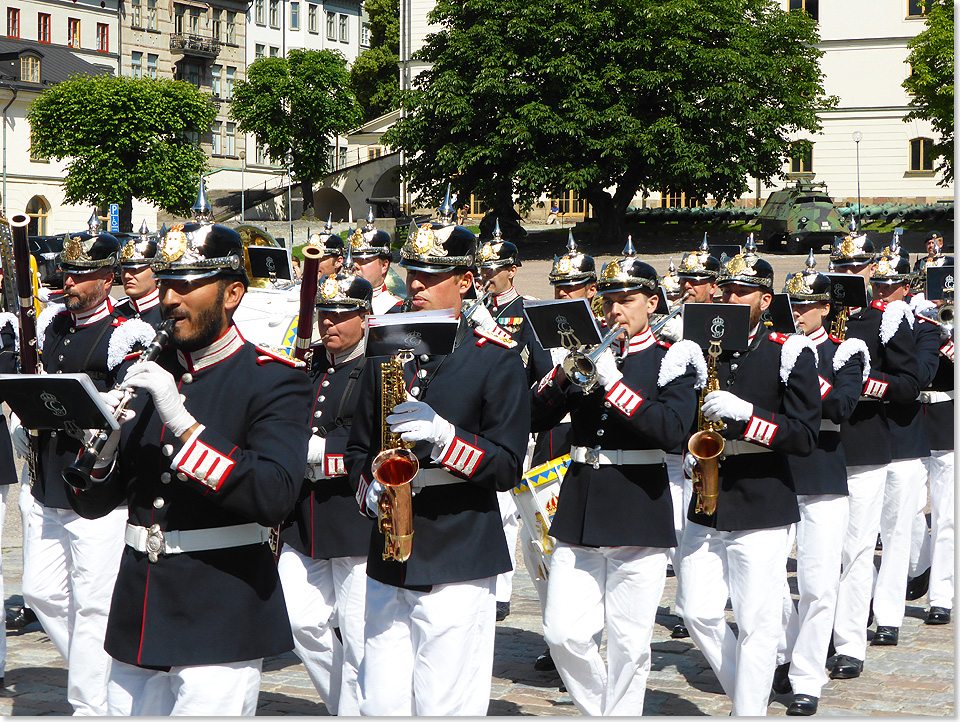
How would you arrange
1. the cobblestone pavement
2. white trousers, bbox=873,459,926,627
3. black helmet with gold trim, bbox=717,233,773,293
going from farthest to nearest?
white trousers, bbox=873,459,926,627 < the cobblestone pavement < black helmet with gold trim, bbox=717,233,773,293

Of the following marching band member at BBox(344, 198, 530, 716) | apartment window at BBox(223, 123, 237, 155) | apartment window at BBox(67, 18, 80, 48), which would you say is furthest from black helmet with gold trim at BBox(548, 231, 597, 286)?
apartment window at BBox(223, 123, 237, 155)

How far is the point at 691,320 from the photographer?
6.62 m

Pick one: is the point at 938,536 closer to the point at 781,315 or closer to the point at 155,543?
the point at 781,315

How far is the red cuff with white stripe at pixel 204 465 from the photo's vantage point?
405 cm

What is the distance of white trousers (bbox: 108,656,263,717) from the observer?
13.9 ft

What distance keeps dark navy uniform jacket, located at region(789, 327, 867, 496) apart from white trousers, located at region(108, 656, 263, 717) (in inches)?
149

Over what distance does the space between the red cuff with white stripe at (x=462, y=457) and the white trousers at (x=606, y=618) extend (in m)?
1.67

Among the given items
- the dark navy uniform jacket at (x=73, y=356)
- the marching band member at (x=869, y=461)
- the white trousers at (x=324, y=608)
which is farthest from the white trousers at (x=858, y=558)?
the dark navy uniform jacket at (x=73, y=356)

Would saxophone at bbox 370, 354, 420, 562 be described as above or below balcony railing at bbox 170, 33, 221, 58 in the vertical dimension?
below

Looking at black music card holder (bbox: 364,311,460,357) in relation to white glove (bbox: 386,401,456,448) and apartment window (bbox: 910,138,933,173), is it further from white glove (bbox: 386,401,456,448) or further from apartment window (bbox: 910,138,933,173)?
apartment window (bbox: 910,138,933,173)

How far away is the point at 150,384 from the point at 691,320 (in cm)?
340

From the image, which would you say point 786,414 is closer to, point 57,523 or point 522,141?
point 57,523

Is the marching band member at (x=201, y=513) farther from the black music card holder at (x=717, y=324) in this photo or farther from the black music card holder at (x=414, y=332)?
the black music card holder at (x=717, y=324)

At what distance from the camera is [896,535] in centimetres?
895
